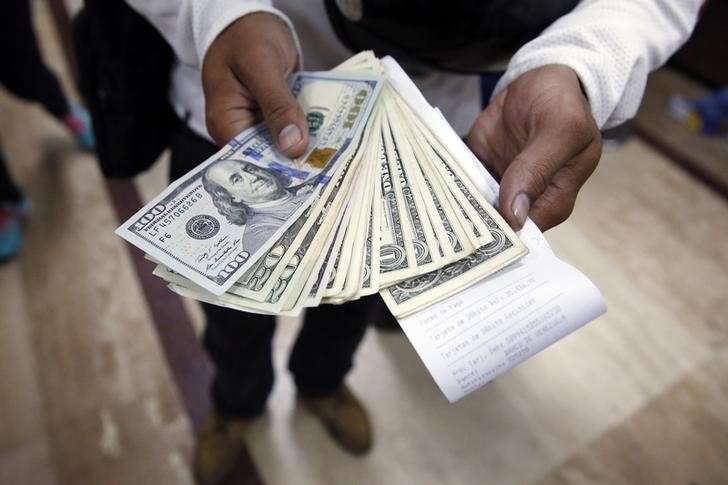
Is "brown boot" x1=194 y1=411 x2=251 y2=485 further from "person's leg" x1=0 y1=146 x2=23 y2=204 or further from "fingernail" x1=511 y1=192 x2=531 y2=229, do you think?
"person's leg" x1=0 y1=146 x2=23 y2=204

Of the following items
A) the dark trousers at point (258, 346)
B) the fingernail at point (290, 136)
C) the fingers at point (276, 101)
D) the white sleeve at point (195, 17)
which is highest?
the white sleeve at point (195, 17)

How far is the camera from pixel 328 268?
561mm

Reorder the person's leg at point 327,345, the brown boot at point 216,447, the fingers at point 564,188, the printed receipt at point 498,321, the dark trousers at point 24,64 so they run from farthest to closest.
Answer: the dark trousers at point 24,64, the brown boot at point 216,447, the person's leg at point 327,345, the fingers at point 564,188, the printed receipt at point 498,321

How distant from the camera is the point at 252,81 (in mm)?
624

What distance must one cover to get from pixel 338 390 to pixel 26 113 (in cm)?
161

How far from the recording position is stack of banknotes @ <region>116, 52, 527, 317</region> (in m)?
0.55

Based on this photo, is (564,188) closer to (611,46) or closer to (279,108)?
(611,46)

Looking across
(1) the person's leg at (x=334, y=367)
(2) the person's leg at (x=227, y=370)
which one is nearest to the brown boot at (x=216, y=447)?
(2) the person's leg at (x=227, y=370)

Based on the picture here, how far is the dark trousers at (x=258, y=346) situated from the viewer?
793 millimetres

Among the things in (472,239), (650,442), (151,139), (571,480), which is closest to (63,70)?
(151,139)

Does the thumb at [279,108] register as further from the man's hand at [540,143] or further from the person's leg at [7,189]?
the person's leg at [7,189]

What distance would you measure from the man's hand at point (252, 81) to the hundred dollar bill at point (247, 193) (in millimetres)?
31

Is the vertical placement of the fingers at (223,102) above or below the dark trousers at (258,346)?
above

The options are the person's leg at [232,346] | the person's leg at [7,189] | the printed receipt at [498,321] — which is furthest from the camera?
the person's leg at [7,189]
